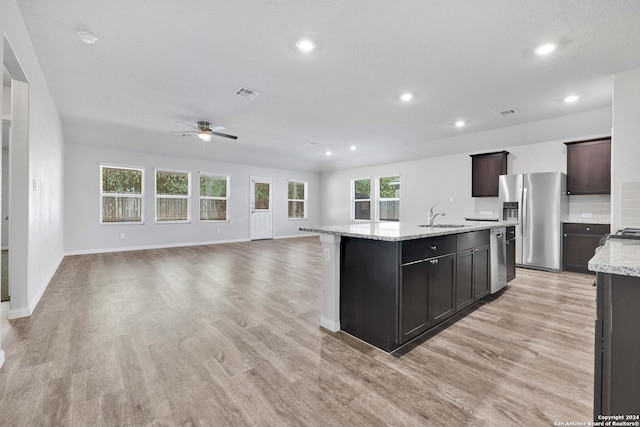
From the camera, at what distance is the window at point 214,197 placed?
27.5ft

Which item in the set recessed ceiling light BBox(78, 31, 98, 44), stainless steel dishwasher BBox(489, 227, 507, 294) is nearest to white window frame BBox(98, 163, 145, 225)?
recessed ceiling light BBox(78, 31, 98, 44)

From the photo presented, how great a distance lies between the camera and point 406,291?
2.22 metres

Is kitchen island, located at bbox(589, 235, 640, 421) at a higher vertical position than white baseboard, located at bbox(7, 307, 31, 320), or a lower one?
higher

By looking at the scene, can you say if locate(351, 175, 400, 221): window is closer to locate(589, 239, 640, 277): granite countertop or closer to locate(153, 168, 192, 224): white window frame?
locate(153, 168, 192, 224): white window frame

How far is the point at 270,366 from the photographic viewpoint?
6.56 ft

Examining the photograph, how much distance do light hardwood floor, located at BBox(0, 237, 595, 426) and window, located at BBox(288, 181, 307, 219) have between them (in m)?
6.95

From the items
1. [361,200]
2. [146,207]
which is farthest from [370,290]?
[361,200]

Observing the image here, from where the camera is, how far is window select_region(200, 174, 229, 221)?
8.38 meters

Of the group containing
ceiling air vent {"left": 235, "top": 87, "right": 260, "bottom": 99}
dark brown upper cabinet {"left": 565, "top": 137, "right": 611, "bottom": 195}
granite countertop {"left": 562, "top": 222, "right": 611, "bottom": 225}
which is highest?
ceiling air vent {"left": 235, "top": 87, "right": 260, "bottom": 99}

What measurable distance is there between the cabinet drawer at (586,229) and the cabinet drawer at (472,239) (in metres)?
2.79

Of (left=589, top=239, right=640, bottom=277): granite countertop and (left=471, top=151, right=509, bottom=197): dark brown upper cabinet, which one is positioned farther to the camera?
(left=471, top=151, right=509, bottom=197): dark brown upper cabinet

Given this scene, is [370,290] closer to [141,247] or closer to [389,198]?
[389,198]

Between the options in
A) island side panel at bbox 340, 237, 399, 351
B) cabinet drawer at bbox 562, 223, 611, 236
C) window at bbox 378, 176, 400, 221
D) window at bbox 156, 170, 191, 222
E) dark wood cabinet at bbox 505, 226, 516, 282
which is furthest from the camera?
window at bbox 378, 176, 400, 221

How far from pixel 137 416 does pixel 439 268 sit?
7.75 ft
